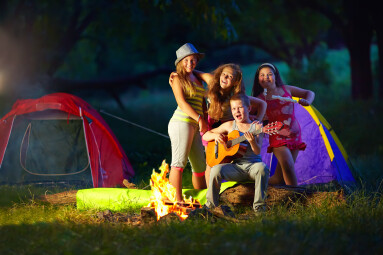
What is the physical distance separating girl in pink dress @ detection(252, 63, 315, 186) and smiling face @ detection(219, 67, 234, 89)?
2.24 feet

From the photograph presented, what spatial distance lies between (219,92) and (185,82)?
371 mm

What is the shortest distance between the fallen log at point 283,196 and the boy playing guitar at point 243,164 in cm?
18

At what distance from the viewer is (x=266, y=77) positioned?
562 centimetres

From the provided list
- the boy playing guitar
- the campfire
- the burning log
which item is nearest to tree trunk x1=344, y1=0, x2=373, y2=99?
the boy playing guitar

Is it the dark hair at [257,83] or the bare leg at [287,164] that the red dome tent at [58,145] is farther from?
the bare leg at [287,164]

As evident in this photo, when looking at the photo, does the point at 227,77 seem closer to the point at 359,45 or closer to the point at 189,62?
the point at 189,62

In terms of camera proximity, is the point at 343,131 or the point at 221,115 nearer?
the point at 221,115

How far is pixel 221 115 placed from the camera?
5.18m

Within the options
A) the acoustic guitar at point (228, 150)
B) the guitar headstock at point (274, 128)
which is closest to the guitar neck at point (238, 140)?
the acoustic guitar at point (228, 150)

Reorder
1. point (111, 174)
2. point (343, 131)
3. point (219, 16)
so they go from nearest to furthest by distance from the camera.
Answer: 1. point (111, 174)
2. point (219, 16)
3. point (343, 131)

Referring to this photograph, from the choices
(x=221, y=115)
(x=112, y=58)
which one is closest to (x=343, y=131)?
(x=221, y=115)

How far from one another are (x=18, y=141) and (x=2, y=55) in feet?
10.6

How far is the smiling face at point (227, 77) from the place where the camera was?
506 cm

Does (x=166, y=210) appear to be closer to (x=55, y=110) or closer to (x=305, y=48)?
(x=55, y=110)
